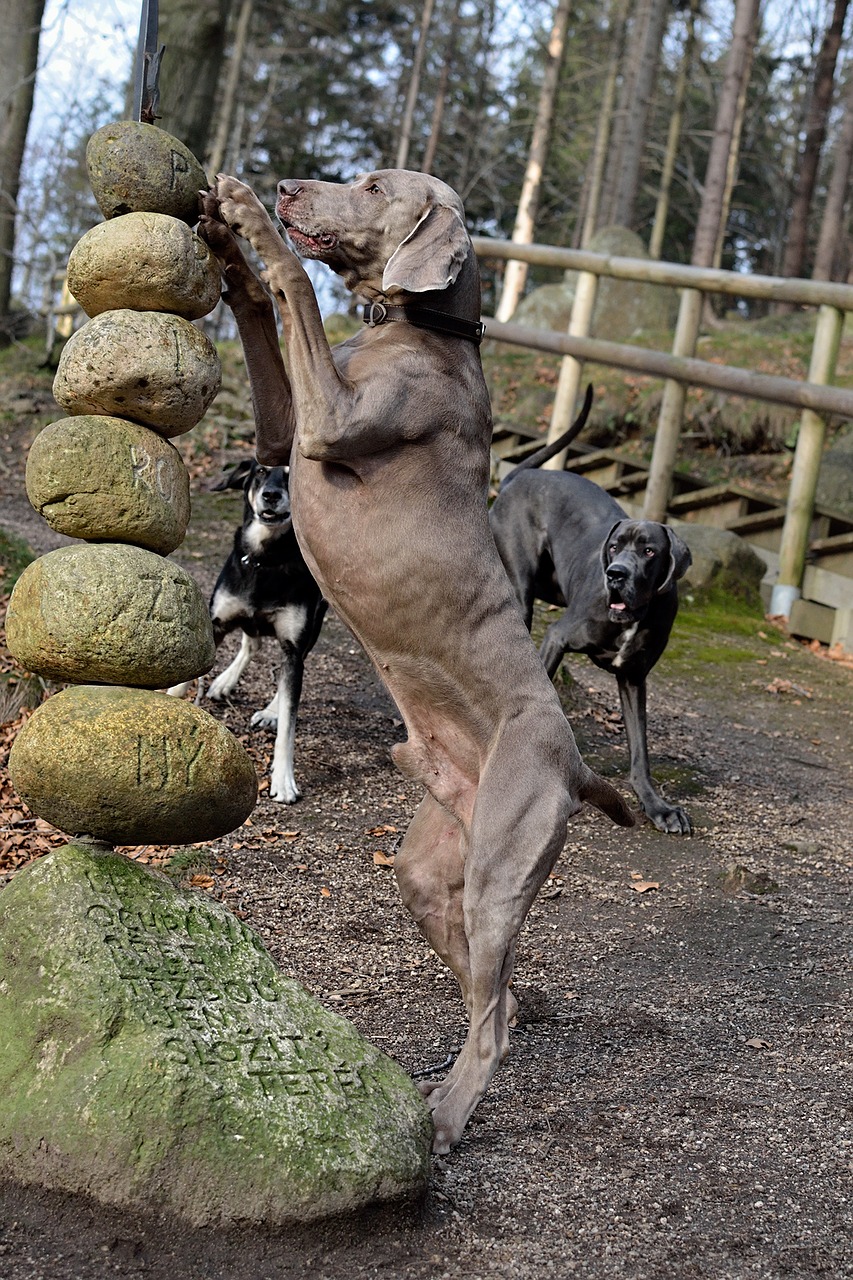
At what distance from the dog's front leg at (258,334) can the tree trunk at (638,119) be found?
1969 centimetres

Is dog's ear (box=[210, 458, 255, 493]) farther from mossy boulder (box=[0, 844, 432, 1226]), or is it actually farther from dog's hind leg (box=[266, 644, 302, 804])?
mossy boulder (box=[0, 844, 432, 1226])

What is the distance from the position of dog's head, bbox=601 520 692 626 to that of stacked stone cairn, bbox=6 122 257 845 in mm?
3127

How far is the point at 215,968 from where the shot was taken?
10.2ft

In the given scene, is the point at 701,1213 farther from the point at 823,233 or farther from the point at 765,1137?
the point at 823,233

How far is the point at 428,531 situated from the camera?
3430 mm

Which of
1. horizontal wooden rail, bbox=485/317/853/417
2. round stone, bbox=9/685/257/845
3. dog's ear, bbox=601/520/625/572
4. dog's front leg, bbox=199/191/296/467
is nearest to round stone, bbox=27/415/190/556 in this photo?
dog's front leg, bbox=199/191/296/467

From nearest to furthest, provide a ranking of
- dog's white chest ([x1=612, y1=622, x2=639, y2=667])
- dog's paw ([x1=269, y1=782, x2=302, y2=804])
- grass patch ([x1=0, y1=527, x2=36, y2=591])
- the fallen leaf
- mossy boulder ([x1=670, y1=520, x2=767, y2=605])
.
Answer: the fallen leaf < dog's paw ([x1=269, y1=782, x2=302, y2=804]) < dog's white chest ([x1=612, y1=622, x2=639, y2=667]) < grass patch ([x1=0, y1=527, x2=36, y2=591]) < mossy boulder ([x1=670, y1=520, x2=767, y2=605])

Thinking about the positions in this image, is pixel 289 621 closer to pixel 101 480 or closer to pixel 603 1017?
pixel 603 1017

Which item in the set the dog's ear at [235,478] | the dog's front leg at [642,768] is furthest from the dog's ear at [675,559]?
the dog's ear at [235,478]

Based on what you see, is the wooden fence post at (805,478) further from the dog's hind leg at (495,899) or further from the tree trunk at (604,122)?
the tree trunk at (604,122)

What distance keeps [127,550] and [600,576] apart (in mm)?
3759

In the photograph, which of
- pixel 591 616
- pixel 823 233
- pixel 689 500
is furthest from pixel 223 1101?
pixel 823 233

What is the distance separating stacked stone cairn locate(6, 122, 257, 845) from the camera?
10.3 ft

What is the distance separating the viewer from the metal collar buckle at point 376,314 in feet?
11.6
